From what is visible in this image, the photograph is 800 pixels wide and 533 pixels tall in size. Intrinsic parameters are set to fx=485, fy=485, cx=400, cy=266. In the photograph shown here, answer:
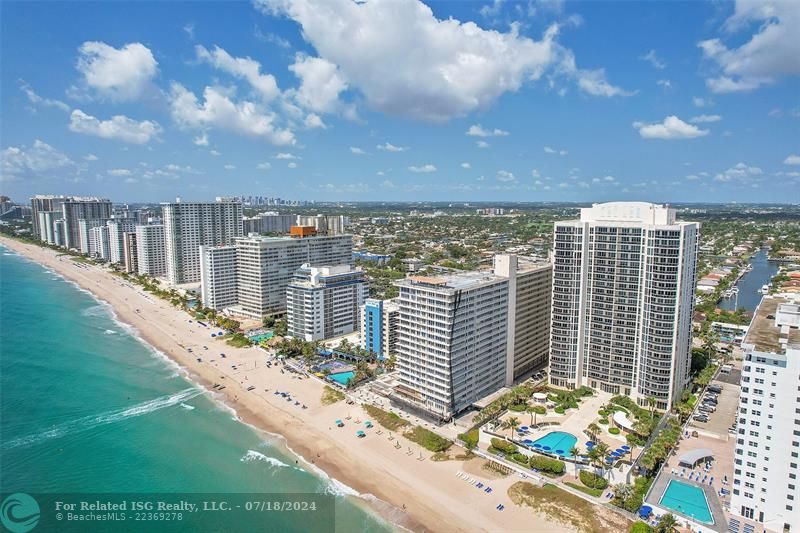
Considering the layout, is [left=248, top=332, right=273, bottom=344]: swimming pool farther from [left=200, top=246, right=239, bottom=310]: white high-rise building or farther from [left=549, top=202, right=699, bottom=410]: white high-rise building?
[left=549, top=202, right=699, bottom=410]: white high-rise building

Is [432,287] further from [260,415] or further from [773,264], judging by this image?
[773,264]

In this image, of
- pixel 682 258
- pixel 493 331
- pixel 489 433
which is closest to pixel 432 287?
A: pixel 493 331

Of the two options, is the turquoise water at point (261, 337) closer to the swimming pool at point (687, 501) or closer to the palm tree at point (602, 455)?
the palm tree at point (602, 455)

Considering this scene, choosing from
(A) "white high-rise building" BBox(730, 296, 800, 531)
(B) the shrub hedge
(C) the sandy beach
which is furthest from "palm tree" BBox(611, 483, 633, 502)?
(A) "white high-rise building" BBox(730, 296, 800, 531)

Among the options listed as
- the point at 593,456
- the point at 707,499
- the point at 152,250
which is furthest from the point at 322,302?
the point at 152,250

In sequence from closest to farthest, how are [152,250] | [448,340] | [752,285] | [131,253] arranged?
1. [448,340]
2. [752,285]
3. [152,250]
4. [131,253]

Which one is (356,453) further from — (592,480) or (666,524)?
(666,524)
